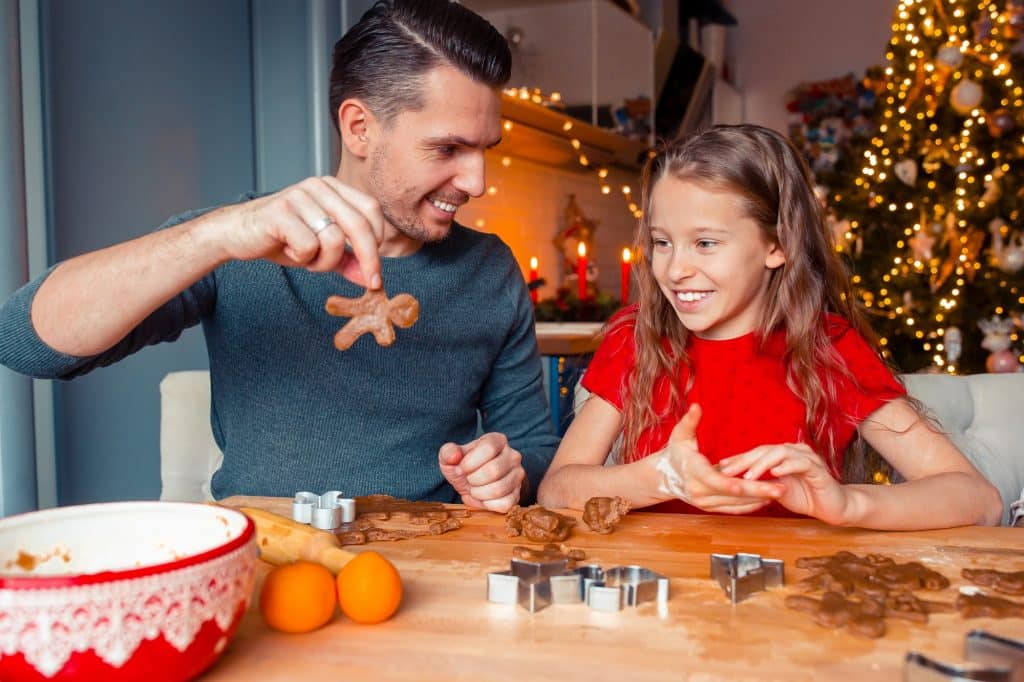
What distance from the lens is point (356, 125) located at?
1586mm

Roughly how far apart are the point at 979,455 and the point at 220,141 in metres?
2.15

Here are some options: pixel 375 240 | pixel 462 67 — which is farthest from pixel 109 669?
pixel 462 67

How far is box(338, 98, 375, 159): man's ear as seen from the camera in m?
1.56

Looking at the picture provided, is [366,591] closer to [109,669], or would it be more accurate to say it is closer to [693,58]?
[109,669]

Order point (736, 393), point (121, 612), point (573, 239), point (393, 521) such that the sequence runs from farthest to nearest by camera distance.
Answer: point (573, 239)
point (736, 393)
point (393, 521)
point (121, 612)

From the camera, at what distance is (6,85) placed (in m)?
1.67

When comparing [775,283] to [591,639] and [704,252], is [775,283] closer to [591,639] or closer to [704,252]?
[704,252]

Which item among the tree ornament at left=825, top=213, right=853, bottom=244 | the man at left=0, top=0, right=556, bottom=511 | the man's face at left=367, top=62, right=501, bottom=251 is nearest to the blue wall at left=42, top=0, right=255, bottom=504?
the man at left=0, top=0, right=556, bottom=511

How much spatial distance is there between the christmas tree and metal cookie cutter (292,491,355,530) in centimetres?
337

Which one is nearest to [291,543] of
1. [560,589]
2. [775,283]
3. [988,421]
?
[560,589]

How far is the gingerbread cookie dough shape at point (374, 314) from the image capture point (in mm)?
1038

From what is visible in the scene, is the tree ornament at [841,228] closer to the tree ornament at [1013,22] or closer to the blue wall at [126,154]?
the tree ornament at [1013,22]

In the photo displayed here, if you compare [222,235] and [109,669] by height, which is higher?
[222,235]

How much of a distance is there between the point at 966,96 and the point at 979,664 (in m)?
3.89
